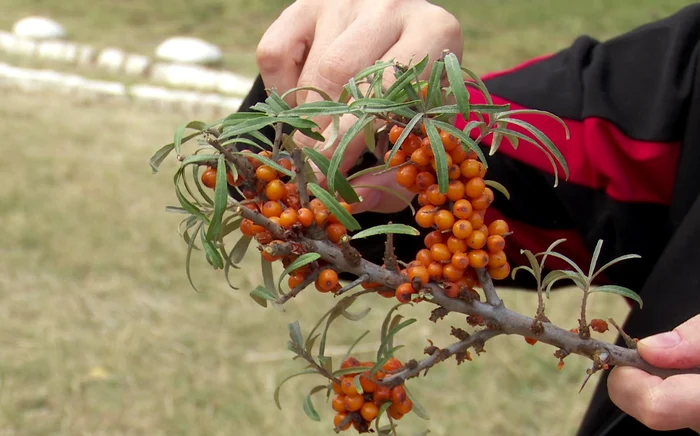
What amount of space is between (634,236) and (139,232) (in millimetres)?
1274

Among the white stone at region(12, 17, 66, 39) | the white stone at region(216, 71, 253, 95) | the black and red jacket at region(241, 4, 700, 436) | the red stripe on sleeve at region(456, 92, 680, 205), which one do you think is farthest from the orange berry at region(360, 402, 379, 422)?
the white stone at region(12, 17, 66, 39)

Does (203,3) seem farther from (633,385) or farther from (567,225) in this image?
(633,385)

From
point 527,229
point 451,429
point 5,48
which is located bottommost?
point 451,429

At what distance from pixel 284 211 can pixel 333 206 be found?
0.02 metres

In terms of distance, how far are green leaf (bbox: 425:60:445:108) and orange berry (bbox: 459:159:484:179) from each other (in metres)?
0.03

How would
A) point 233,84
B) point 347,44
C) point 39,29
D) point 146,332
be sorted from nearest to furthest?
point 347,44 → point 146,332 → point 233,84 → point 39,29

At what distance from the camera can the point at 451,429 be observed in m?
1.16

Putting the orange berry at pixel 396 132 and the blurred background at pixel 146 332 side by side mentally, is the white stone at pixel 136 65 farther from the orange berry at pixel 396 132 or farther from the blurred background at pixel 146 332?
the orange berry at pixel 396 132

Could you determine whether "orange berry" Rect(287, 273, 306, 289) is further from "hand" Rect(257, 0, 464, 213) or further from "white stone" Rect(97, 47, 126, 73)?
"white stone" Rect(97, 47, 126, 73)

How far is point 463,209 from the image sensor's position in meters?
0.31

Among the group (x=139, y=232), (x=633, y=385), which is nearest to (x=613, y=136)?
(x=633, y=385)

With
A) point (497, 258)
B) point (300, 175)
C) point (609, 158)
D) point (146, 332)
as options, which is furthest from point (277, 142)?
point (146, 332)

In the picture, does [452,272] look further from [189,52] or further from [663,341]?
[189,52]

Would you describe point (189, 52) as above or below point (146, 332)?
above
